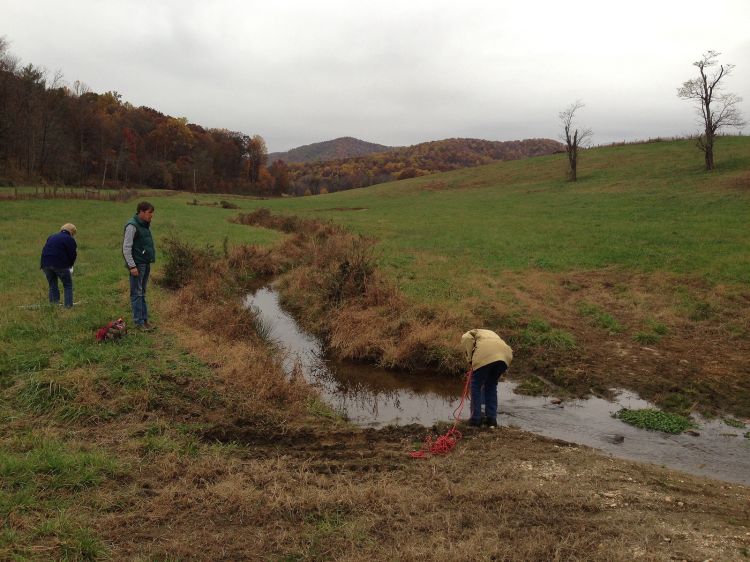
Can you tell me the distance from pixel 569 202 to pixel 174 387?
32.9 metres

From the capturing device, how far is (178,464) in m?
5.58

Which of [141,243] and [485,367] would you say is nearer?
[485,367]

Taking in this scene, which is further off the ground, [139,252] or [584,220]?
[584,220]

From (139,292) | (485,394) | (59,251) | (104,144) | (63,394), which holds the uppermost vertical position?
(104,144)

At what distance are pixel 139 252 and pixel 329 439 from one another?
5.61 m

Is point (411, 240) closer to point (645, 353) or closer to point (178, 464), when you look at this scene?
point (645, 353)

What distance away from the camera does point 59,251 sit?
10586mm

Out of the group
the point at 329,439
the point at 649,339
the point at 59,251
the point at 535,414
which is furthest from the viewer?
the point at 649,339

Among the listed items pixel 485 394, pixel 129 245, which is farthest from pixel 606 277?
pixel 129 245

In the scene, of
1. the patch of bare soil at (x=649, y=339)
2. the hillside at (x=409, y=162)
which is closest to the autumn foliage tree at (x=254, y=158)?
the hillside at (x=409, y=162)

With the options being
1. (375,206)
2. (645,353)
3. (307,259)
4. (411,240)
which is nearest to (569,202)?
(411,240)

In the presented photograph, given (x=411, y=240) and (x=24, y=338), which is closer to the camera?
(x=24, y=338)

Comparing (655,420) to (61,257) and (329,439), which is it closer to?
(329,439)

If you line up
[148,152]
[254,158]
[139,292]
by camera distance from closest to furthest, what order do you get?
1. [139,292]
2. [148,152]
3. [254,158]
